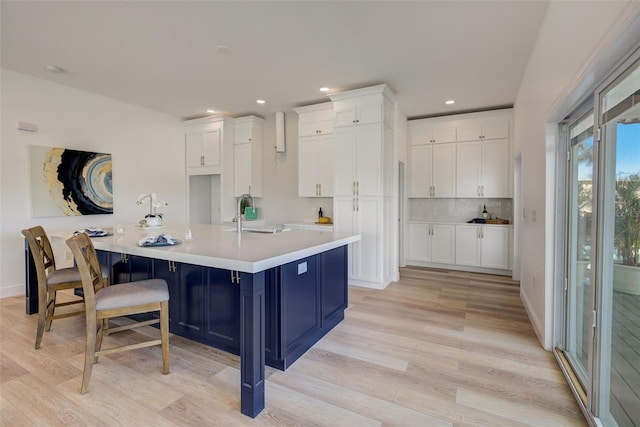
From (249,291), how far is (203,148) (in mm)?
4677

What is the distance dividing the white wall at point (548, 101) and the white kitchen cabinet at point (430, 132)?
1.45m

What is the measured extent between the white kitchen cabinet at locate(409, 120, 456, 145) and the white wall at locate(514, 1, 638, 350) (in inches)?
57.0

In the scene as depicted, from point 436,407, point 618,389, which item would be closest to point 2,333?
point 436,407

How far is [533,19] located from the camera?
8.33 ft

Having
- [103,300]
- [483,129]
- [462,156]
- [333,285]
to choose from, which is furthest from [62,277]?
[483,129]

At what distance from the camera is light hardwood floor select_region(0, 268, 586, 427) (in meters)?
1.69

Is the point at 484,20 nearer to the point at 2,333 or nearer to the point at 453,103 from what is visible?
the point at 453,103

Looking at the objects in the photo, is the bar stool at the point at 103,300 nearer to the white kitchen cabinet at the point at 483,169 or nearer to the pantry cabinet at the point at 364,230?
the pantry cabinet at the point at 364,230

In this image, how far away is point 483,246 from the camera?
4910mm

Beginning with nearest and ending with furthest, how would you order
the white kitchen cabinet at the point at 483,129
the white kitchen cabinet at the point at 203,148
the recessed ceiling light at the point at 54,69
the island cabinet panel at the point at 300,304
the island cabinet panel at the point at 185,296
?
the island cabinet panel at the point at 300,304
the island cabinet panel at the point at 185,296
the recessed ceiling light at the point at 54,69
the white kitchen cabinet at the point at 483,129
the white kitchen cabinet at the point at 203,148

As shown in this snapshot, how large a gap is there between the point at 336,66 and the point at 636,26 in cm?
275

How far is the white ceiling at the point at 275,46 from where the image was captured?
248 centimetres

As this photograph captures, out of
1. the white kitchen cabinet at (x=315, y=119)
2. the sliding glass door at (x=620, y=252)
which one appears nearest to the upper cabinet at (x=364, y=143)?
the white kitchen cabinet at (x=315, y=119)

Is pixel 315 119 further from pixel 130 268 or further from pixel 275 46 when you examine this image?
pixel 130 268
